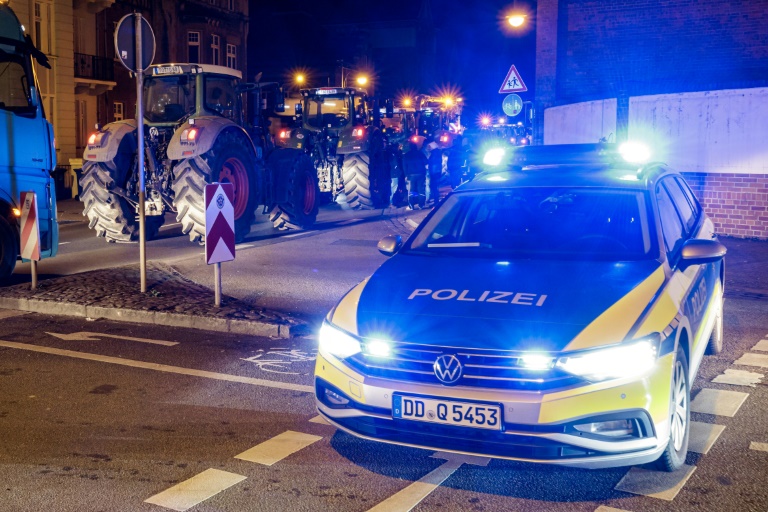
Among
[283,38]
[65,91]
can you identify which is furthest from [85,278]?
[283,38]

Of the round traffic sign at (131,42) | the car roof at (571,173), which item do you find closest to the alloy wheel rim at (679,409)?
the car roof at (571,173)

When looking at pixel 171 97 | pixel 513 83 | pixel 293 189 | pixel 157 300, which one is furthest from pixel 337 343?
pixel 513 83

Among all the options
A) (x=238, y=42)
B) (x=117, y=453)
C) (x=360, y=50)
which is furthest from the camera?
(x=360, y=50)

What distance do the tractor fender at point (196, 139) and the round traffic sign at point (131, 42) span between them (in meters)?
4.06

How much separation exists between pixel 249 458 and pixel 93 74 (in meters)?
33.4

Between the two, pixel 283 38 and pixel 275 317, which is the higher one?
pixel 283 38

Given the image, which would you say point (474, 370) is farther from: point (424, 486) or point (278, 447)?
point (278, 447)

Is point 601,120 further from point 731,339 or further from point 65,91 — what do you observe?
point 65,91

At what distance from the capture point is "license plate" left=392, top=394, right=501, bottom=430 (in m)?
4.34

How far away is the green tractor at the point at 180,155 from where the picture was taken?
1443cm

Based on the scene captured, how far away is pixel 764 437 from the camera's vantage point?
18.0ft

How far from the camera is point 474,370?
442 centimetres

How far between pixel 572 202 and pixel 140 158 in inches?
216

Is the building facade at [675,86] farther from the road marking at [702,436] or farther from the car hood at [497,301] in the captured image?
the car hood at [497,301]
